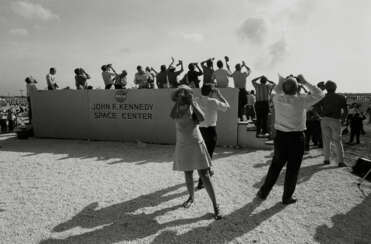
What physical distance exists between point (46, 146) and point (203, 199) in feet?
25.6

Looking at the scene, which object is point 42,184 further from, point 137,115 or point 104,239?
point 137,115

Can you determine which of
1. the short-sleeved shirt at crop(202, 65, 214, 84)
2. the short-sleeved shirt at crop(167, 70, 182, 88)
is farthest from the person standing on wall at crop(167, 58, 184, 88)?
the short-sleeved shirt at crop(202, 65, 214, 84)

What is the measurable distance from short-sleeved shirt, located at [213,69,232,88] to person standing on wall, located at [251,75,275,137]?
91 centimetres

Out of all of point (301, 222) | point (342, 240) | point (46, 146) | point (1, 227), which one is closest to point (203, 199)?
point (301, 222)

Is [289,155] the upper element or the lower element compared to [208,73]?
lower

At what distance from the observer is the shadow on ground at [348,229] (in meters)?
3.30

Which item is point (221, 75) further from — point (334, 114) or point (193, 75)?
point (334, 114)

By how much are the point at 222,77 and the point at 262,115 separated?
181cm

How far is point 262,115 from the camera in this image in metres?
8.85

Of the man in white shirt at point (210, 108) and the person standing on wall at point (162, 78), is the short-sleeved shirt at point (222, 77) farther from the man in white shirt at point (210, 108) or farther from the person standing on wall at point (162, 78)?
the man in white shirt at point (210, 108)

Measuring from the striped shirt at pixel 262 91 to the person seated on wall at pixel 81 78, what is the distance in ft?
23.4

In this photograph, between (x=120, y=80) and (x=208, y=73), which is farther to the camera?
(x=120, y=80)

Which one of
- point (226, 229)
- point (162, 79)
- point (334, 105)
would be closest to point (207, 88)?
point (226, 229)

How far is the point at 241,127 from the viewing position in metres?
9.12
